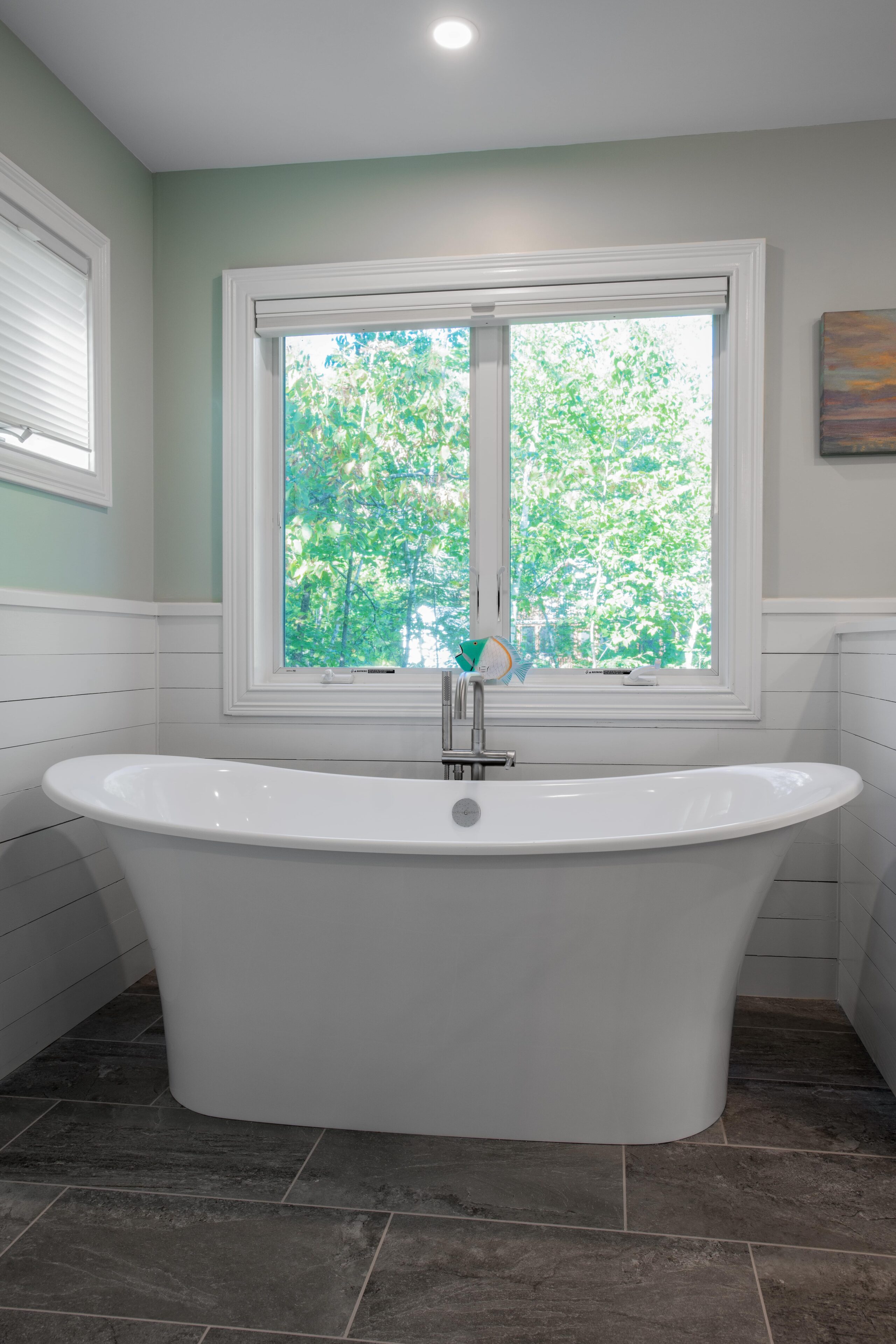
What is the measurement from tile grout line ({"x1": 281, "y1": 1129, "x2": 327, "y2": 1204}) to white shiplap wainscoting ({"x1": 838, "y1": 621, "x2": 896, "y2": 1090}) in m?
1.31

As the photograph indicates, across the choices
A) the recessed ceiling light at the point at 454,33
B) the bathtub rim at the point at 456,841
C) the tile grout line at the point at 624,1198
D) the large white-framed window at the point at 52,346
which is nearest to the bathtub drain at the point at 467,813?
the bathtub rim at the point at 456,841

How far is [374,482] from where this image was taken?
2.74 meters

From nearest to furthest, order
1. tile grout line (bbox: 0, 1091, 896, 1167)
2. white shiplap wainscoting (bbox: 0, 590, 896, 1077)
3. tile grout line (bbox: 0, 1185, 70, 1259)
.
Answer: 1. tile grout line (bbox: 0, 1185, 70, 1259)
2. tile grout line (bbox: 0, 1091, 896, 1167)
3. white shiplap wainscoting (bbox: 0, 590, 896, 1077)

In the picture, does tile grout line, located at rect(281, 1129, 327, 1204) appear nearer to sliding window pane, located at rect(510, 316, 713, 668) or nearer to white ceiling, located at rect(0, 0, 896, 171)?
sliding window pane, located at rect(510, 316, 713, 668)

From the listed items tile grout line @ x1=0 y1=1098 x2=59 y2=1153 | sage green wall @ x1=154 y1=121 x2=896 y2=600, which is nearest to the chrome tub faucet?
sage green wall @ x1=154 y1=121 x2=896 y2=600

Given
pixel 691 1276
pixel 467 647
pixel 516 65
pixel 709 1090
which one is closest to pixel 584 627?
pixel 467 647

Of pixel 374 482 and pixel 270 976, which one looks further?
pixel 374 482

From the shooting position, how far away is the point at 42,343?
2.16 m

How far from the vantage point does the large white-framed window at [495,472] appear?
2.47m

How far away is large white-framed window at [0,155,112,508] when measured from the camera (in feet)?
6.66

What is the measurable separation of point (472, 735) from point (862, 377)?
153 centimetres

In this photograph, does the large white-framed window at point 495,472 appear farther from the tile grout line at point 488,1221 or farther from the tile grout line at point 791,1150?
the tile grout line at point 488,1221

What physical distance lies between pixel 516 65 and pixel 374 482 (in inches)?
46.8

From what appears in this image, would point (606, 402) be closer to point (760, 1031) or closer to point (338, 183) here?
point (338, 183)
